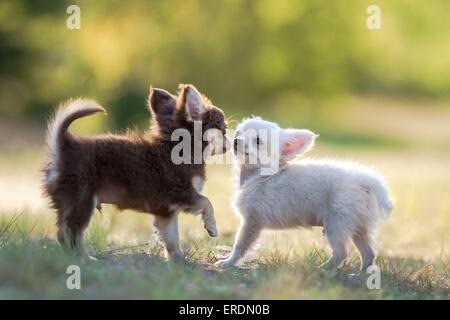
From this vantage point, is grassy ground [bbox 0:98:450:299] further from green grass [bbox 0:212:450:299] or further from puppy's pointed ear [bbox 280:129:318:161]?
puppy's pointed ear [bbox 280:129:318:161]

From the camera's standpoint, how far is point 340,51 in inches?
1470

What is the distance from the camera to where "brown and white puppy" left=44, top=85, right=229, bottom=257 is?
6.31 metres

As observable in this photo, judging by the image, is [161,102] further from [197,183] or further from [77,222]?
[77,222]

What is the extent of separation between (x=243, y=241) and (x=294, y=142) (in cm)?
108

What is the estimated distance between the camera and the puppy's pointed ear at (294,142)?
7.36 m

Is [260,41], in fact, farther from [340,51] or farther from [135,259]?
[135,259]

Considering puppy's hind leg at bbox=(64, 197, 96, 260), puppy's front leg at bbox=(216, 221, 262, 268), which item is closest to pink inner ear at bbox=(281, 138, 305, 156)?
puppy's front leg at bbox=(216, 221, 262, 268)

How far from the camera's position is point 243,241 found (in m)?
7.03

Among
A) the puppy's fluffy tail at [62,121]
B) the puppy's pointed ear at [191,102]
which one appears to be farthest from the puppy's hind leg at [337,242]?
the puppy's fluffy tail at [62,121]

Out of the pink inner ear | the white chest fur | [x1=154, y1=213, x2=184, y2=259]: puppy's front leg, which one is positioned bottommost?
[x1=154, y1=213, x2=184, y2=259]: puppy's front leg

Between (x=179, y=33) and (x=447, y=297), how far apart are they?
26638mm

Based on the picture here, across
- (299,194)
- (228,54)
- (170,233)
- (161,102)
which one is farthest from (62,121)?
(228,54)

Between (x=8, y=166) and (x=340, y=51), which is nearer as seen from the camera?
(x=8, y=166)
